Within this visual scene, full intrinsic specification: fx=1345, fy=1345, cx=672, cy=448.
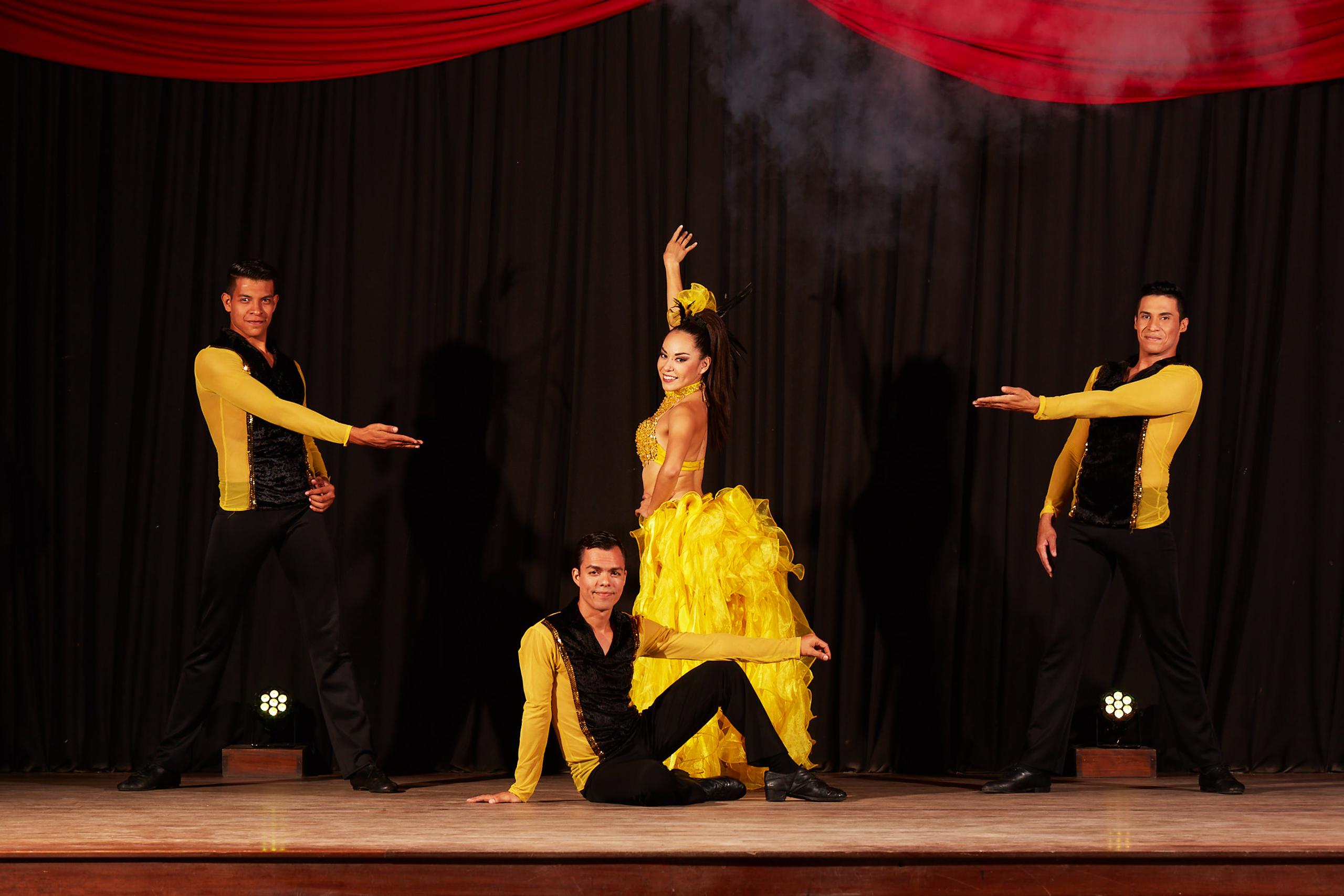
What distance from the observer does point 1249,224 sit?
16.3 ft

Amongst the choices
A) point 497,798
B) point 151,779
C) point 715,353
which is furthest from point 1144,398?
point 151,779

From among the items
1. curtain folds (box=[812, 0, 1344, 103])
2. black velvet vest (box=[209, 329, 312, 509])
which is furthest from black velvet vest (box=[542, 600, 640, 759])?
curtain folds (box=[812, 0, 1344, 103])

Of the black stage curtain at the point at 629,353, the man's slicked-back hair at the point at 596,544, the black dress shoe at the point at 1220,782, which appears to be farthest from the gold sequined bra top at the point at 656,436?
the black dress shoe at the point at 1220,782

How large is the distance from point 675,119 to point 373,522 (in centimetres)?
186

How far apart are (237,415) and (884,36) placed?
2.64 meters

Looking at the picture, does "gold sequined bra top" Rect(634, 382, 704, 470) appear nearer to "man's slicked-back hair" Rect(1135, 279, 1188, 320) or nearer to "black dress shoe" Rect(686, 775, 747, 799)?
"black dress shoe" Rect(686, 775, 747, 799)

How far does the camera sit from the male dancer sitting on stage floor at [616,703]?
3.61 metres

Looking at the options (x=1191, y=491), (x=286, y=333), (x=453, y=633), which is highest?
(x=286, y=333)

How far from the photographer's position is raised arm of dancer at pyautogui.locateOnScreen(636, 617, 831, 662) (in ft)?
11.8

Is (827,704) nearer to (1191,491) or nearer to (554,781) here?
(554,781)

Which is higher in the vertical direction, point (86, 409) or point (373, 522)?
point (86, 409)

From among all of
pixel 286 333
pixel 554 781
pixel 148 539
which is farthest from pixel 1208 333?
pixel 148 539

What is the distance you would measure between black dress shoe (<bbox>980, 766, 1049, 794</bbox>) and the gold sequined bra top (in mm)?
1314

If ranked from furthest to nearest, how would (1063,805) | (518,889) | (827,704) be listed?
1. (827,704)
2. (1063,805)
3. (518,889)
